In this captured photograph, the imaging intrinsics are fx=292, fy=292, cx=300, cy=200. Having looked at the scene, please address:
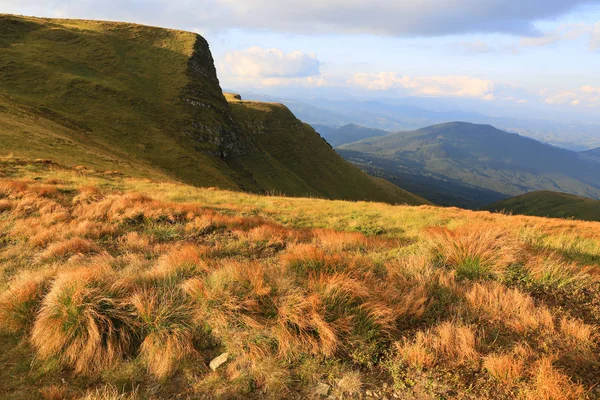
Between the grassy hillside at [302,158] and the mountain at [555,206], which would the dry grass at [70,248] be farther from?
the mountain at [555,206]

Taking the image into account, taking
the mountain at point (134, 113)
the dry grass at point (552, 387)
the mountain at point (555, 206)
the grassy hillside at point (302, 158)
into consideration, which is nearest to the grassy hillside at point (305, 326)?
the dry grass at point (552, 387)

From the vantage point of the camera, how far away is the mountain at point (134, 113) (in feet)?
111

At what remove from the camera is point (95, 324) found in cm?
414

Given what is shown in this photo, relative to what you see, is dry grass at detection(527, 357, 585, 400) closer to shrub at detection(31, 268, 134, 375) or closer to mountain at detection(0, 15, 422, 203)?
shrub at detection(31, 268, 134, 375)

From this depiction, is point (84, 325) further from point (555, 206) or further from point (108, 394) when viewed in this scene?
point (555, 206)

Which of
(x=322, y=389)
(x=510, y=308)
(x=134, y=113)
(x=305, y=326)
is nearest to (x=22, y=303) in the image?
(x=305, y=326)

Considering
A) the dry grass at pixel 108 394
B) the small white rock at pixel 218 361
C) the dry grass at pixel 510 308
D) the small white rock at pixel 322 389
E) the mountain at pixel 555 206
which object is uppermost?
the dry grass at pixel 510 308

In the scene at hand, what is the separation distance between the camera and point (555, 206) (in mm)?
144375

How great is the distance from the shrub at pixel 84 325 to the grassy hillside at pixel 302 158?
76202 millimetres

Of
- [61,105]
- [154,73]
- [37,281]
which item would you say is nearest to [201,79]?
[154,73]

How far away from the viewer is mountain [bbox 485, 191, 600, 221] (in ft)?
417

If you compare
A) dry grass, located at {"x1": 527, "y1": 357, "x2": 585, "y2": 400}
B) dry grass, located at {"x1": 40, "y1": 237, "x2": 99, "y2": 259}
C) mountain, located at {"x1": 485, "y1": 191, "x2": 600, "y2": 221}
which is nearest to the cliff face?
dry grass, located at {"x1": 40, "y1": 237, "x2": 99, "y2": 259}

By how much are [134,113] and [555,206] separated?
182269 mm

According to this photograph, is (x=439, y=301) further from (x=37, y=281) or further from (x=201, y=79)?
(x=201, y=79)
